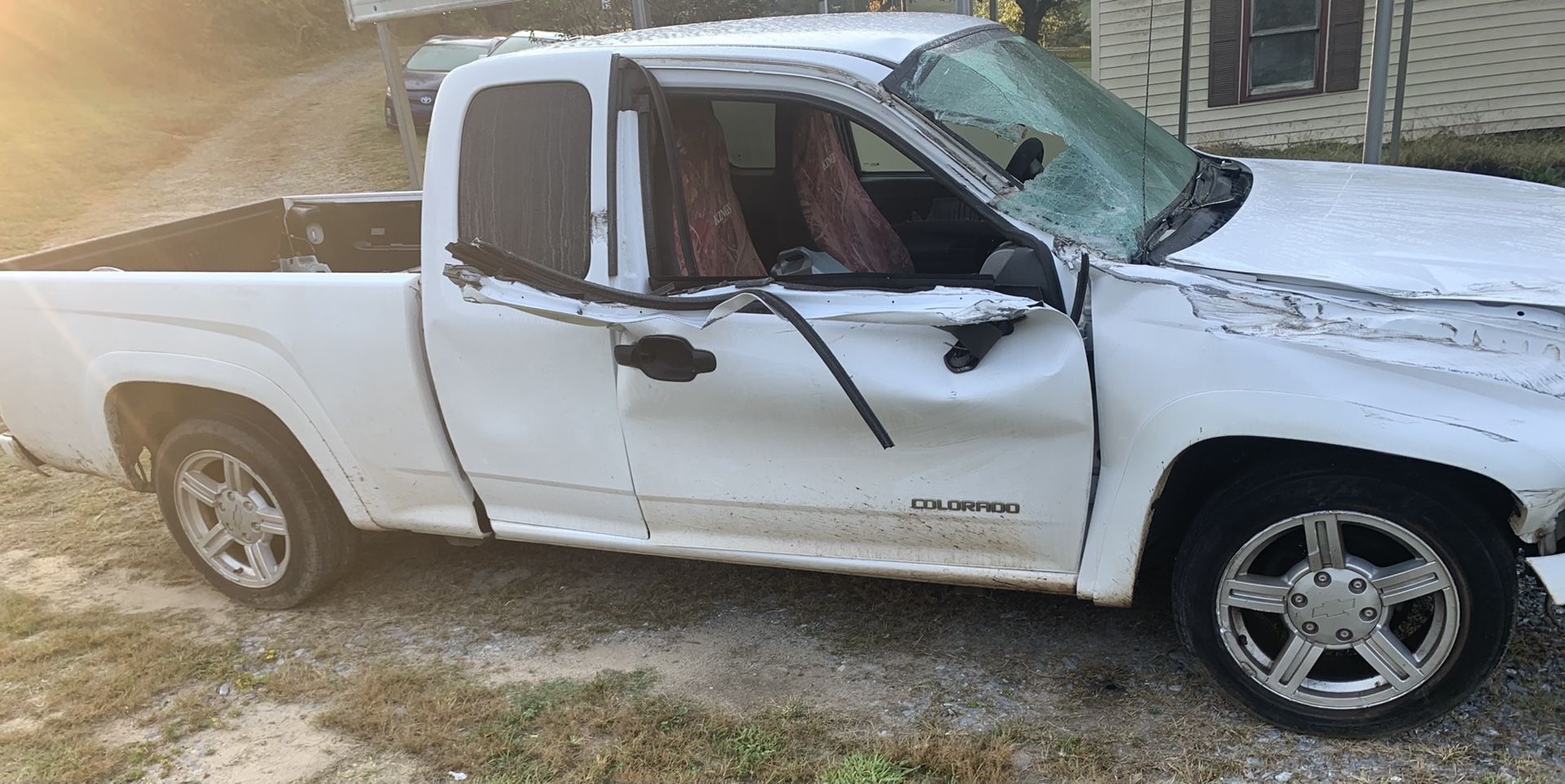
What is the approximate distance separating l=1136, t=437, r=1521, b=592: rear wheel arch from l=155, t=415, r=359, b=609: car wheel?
281 centimetres

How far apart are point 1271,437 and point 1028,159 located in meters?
1.04

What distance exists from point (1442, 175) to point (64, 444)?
5.00 metres

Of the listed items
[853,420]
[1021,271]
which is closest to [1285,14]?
[1021,271]

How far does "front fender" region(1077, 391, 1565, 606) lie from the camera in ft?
7.81

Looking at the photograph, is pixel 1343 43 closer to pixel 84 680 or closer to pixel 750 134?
pixel 750 134

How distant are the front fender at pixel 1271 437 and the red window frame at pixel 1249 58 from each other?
10.2m

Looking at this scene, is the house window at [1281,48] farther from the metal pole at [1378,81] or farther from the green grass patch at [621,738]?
the green grass patch at [621,738]

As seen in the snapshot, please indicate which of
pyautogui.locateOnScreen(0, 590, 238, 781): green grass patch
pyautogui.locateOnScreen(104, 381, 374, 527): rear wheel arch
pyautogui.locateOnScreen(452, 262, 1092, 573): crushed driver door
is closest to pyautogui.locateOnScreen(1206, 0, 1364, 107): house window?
pyautogui.locateOnScreen(452, 262, 1092, 573): crushed driver door

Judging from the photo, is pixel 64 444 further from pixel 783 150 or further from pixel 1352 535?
pixel 1352 535

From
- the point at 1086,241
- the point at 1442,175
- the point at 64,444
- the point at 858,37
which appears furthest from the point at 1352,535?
the point at 64,444

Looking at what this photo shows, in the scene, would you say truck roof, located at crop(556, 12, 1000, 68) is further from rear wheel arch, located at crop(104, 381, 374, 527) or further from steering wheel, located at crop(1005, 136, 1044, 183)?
rear wheel arch, located at crop(104, 381, 374, 527)

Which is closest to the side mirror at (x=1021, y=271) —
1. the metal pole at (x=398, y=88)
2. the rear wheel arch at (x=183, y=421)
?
the rear wheel arch at (x=183, y=421)

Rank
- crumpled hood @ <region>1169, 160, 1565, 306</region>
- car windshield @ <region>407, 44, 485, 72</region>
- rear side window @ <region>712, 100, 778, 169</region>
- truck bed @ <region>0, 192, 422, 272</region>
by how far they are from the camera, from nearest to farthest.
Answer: crumpled hood @ <region>1169, 160, 1565, 306</region>, rear side window @ <region>712, 100, 778, 169</region>, truck bed @ <region>0, 192, 422, 272</region>, car windshield @ <region>407, 44, 485, 72</region>

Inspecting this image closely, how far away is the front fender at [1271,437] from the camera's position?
2.38m
